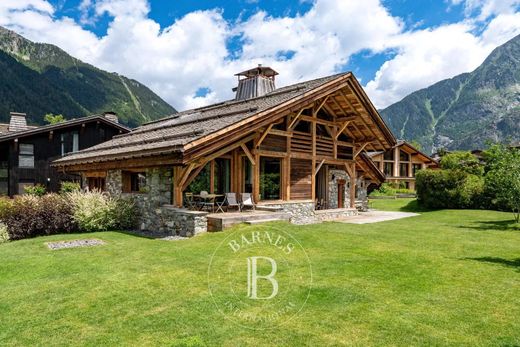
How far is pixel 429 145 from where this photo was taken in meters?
195

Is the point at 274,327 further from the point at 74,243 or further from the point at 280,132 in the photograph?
the point at 280,132

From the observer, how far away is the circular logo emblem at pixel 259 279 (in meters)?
5.16

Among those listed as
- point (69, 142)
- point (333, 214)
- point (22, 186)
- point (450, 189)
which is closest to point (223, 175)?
point (333, 214)

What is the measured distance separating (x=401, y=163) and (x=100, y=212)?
39.0 m

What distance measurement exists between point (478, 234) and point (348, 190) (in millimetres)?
8321

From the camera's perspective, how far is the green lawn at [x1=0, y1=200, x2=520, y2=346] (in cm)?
444

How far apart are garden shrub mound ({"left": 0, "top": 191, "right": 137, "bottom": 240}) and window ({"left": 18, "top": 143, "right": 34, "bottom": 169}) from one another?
12825 mm

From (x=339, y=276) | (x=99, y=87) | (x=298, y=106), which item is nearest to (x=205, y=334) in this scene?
(x=339, y=276)

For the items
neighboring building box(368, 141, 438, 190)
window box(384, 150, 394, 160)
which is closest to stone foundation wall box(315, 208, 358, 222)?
neighboring building box(368, 141, 438, 190)

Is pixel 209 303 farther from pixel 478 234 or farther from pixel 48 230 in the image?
pixel 478 234

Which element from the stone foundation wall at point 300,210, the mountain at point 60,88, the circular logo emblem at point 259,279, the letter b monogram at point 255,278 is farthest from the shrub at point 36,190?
the mountain at point 60,88

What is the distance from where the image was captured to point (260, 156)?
1477cm

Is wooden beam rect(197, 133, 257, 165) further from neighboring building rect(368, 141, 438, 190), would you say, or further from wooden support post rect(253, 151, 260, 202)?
neighboring building rect(368, 141, 438, 190)

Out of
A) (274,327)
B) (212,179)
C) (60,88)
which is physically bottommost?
(274,327)
